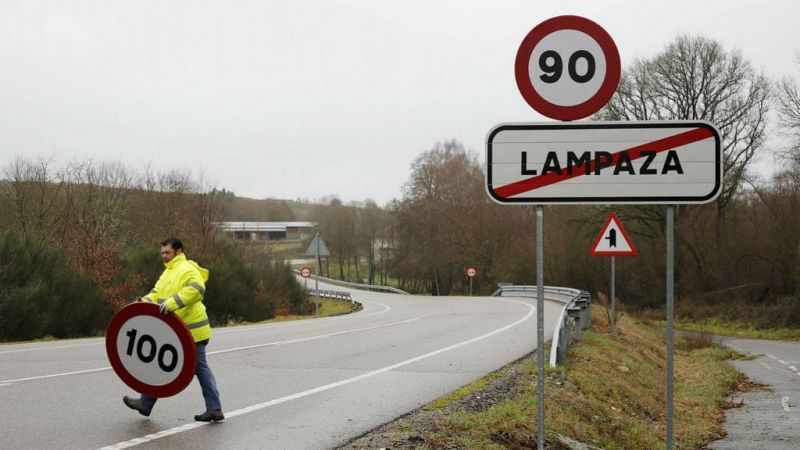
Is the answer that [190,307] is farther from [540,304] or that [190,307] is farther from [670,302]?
[670,302]

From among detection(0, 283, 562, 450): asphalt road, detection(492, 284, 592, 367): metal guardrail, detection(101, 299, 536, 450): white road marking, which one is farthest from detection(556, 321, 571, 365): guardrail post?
detection(101, 299, 536, 450): white road marking

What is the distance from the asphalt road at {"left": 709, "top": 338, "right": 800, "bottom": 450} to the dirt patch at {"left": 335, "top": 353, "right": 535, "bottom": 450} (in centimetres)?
253

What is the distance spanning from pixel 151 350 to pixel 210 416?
80cm

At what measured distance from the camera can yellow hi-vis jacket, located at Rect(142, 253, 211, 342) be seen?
7.53 meters

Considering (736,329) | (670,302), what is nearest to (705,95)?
(736,329)

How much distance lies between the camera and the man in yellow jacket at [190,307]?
7656 mm

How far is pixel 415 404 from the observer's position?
9.34m

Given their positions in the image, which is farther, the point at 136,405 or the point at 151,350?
the point at 136,405

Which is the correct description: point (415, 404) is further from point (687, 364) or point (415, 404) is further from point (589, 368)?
point (687, 364)

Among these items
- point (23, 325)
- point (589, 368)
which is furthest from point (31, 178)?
point (589, 368)

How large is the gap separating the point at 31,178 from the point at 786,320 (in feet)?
140

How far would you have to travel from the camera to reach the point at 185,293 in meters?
7.53

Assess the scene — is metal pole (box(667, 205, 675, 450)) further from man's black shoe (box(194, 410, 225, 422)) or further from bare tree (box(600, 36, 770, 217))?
bare tree (box(600, 36, 770, 217))

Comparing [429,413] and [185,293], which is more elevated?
[185,293]
